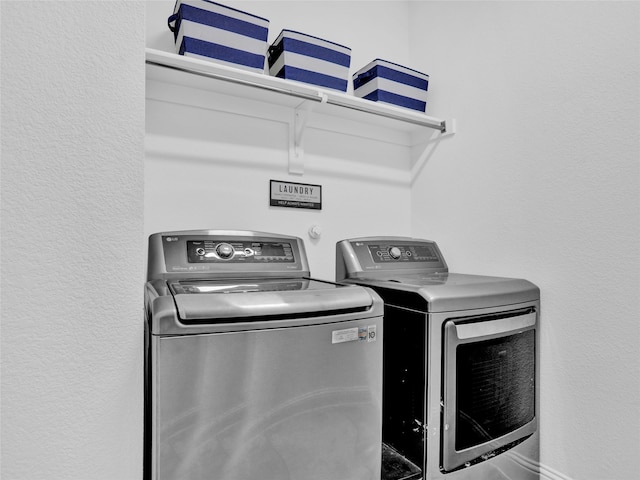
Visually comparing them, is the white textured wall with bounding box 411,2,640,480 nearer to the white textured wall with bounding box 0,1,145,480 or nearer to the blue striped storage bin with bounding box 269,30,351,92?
the blue striped storage bin with bounding box 269,30,351,92

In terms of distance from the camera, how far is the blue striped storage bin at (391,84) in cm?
182

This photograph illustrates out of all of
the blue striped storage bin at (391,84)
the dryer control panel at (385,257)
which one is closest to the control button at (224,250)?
the dryer control panel at (385,257)

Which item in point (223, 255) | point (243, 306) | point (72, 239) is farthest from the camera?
point (223, 255)

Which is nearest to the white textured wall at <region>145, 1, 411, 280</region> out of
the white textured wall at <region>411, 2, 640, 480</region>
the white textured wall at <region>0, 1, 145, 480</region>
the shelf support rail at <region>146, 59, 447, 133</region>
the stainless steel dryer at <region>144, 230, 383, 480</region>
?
the shelf support rail at <region>146, 59, 447, 133</region>

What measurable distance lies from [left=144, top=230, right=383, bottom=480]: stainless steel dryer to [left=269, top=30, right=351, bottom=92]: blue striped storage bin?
0.95 m

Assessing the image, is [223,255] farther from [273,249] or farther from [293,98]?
[293,98]

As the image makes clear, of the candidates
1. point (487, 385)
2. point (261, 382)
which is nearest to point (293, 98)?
point (261, 382)

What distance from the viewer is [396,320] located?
1.39m

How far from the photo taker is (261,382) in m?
0.96

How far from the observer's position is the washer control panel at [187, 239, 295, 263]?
1376 mm

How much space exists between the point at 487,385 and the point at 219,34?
1.64 metres

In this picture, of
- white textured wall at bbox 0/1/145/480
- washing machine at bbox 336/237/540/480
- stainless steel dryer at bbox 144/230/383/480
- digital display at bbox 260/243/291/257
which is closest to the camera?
white textured wall at bbox 0/1/145/480

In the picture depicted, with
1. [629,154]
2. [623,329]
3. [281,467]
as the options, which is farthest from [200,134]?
[623,329]

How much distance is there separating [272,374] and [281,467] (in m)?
0.26
